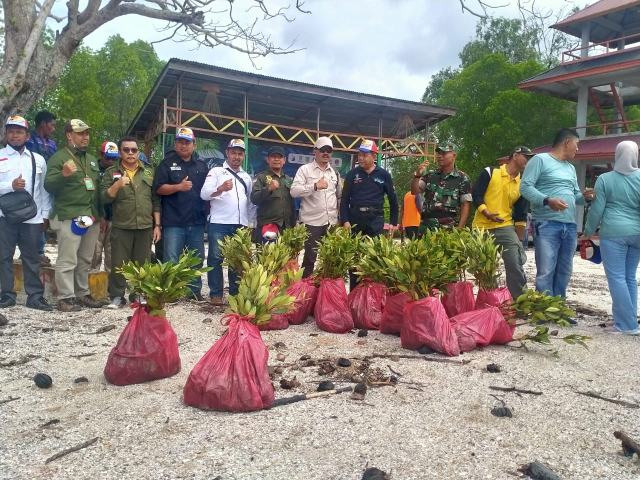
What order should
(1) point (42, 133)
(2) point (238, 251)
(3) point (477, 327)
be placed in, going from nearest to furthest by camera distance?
1. (3) point (477, 327)
2. (2) point (238, 251)
3. (1) point (42, 133)

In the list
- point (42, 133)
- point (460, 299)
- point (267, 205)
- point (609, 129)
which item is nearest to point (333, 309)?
point (460, 299)

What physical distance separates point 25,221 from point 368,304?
363 cm

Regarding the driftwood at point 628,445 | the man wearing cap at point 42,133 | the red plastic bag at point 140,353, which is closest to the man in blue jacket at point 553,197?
the driftwood at point 628,445

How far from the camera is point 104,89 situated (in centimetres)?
3350

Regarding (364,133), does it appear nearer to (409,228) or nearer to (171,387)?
(409,228)

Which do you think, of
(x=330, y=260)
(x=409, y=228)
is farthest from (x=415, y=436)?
Answer: (x=409, y=228)

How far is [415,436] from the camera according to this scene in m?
2.63

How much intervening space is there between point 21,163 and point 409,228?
576 centimetres

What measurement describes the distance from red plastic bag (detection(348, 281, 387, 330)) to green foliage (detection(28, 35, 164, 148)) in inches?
1041

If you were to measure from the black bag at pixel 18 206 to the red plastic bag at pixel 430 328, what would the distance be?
3943 millimetres

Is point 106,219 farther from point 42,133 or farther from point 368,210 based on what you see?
point 368,210

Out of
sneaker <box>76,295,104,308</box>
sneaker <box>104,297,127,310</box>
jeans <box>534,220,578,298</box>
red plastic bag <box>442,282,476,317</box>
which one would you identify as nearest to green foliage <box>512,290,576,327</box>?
red plastic bag <box>442,282,476,317</box>

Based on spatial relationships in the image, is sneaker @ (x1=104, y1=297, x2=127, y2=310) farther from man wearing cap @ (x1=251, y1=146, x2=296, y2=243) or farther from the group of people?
man wearing cap @ (x1=251, y1=146, x2=296, y2=243)

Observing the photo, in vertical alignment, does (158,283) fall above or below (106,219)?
below
